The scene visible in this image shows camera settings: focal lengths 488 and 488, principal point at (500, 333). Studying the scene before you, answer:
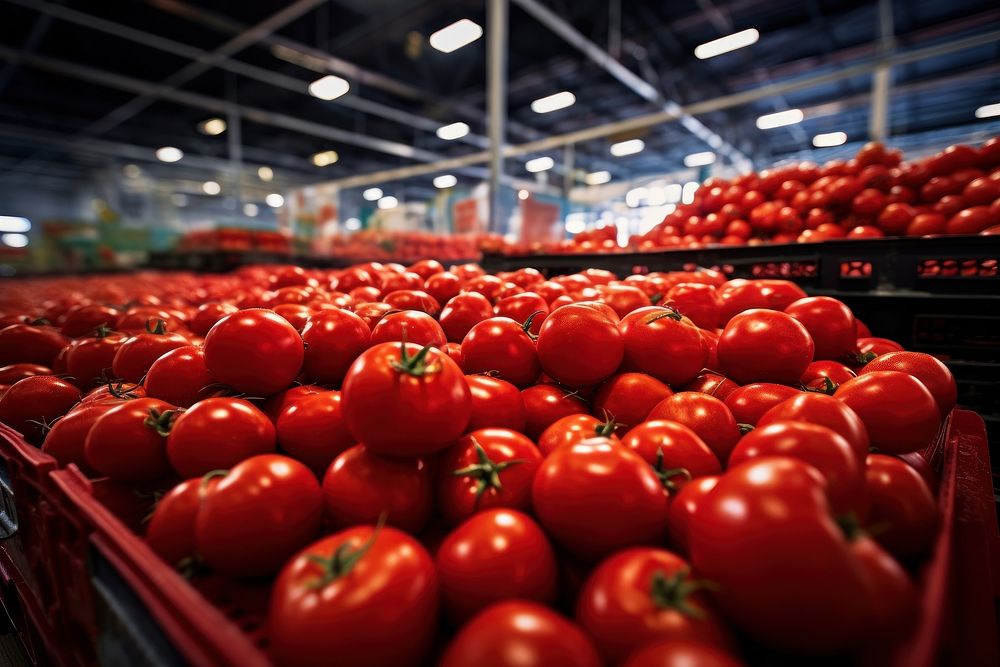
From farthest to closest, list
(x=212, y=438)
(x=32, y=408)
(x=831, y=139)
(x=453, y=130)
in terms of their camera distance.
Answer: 1. (x=831, y=139)
2. (x=453, y=130)
3. (x=32, y=408)
4. (x=212, y=438)

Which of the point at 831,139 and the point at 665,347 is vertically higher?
the point at 831,139

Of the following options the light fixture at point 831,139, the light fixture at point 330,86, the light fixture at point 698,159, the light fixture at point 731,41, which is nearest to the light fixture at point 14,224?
the light fixture at point 330,86

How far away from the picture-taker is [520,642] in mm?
627

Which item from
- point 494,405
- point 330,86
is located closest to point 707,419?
point 494,405

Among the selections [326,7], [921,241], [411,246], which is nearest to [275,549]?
[921,241]

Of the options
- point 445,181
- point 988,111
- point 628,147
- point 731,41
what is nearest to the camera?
point 731,41

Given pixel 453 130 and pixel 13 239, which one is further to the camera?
pixel 13 239

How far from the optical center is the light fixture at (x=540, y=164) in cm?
2091

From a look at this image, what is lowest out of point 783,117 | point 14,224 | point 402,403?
point 402,403

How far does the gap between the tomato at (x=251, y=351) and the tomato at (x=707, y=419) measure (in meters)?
0.99

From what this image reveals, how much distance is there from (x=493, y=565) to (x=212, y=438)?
69 cm

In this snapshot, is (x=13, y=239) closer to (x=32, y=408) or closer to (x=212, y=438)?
(x=32, y=408)

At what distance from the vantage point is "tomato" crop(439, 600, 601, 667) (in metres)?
0.61

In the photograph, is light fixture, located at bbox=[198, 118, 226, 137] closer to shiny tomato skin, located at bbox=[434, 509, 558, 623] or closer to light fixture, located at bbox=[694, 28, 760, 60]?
light fixture, located at bbox=[694, 28, 760, 60]
